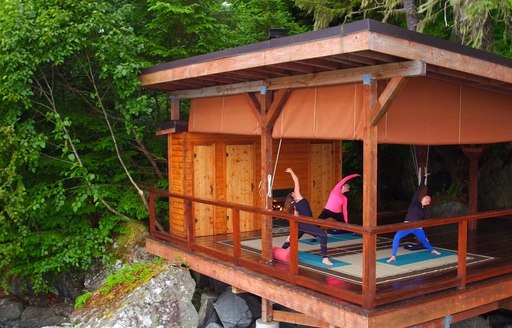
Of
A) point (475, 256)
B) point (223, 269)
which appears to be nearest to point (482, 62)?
point (475, 256)

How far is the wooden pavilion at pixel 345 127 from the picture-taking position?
5.72 meters

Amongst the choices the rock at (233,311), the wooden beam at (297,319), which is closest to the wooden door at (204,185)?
the rock at (233,311)

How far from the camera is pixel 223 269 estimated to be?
8.05 m

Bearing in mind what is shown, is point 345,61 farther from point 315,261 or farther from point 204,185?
point 204,185

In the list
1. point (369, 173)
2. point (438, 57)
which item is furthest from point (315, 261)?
point (438, 57)

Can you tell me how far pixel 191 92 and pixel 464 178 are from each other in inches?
301

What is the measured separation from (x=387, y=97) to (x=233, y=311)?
4.52 meters

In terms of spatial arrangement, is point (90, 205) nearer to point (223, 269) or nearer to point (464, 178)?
point (223, 269)

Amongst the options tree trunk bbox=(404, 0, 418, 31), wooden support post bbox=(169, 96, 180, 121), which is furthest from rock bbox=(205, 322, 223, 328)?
tree trunk bbox=(404, 0, 418, 31)

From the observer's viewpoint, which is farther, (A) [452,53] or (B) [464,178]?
(B) [464,178]

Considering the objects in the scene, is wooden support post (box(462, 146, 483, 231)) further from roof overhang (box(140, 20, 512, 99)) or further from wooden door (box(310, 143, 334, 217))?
wooden door (box(310, 143, 334, 217))

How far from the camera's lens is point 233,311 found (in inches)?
331

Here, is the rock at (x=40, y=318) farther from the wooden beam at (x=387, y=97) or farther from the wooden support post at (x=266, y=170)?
the wooden beam at (x=387, y=97)

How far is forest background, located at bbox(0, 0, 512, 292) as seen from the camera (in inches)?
357
